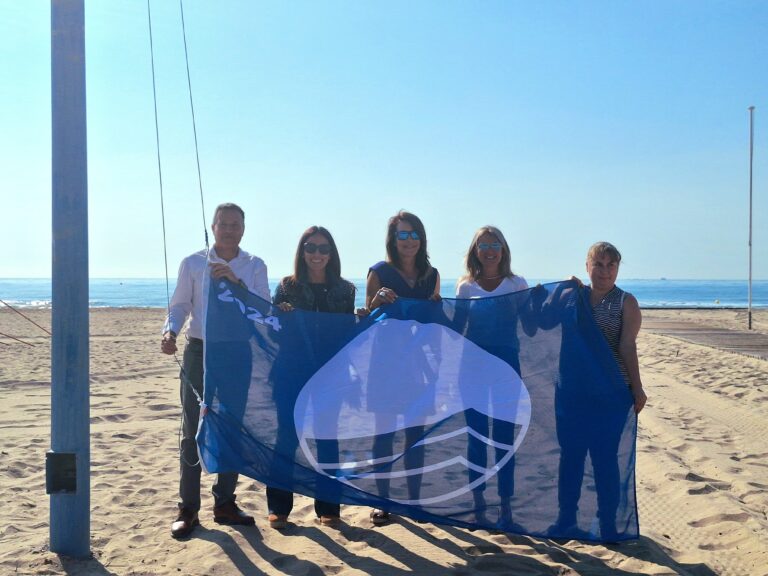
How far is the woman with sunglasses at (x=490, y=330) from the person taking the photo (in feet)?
12.7

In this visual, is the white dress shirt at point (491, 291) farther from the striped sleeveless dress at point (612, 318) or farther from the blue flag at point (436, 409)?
the striped sleeveless dress at point (612, 318)

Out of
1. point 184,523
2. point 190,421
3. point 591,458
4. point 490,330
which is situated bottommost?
point 184,523

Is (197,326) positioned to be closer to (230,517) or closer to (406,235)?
(230,517)

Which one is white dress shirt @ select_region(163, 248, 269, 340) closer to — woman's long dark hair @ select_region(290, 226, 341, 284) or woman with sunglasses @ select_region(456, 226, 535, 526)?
woman's long dark hair @ select_region(290, 226, 341, 284)

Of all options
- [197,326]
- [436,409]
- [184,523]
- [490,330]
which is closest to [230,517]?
[184,523]

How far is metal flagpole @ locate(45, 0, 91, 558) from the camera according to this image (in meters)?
3.74

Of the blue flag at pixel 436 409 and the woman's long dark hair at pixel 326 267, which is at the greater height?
the woman's long dark hair at pixel 326 267

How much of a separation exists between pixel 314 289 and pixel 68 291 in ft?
4.89

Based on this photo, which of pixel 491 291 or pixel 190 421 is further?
pixel 491 291

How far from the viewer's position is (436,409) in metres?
3.98

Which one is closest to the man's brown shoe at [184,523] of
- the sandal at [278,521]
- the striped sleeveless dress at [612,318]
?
the sandal at [278,521]

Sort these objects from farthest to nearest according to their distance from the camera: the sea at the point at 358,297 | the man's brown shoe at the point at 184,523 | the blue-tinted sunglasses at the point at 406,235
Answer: the sea at the point at 358,297
the blue-tinted sunglasses at the point at 406,235
the man's brown shoe at the point at 184,523

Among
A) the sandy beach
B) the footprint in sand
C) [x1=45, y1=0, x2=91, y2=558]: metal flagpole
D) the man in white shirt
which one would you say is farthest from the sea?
[x1=45, y1=0, x2=91, y2=558]: metal flagpole

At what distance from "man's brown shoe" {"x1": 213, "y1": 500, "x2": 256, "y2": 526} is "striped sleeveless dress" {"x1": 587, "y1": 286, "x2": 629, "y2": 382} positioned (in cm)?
253
